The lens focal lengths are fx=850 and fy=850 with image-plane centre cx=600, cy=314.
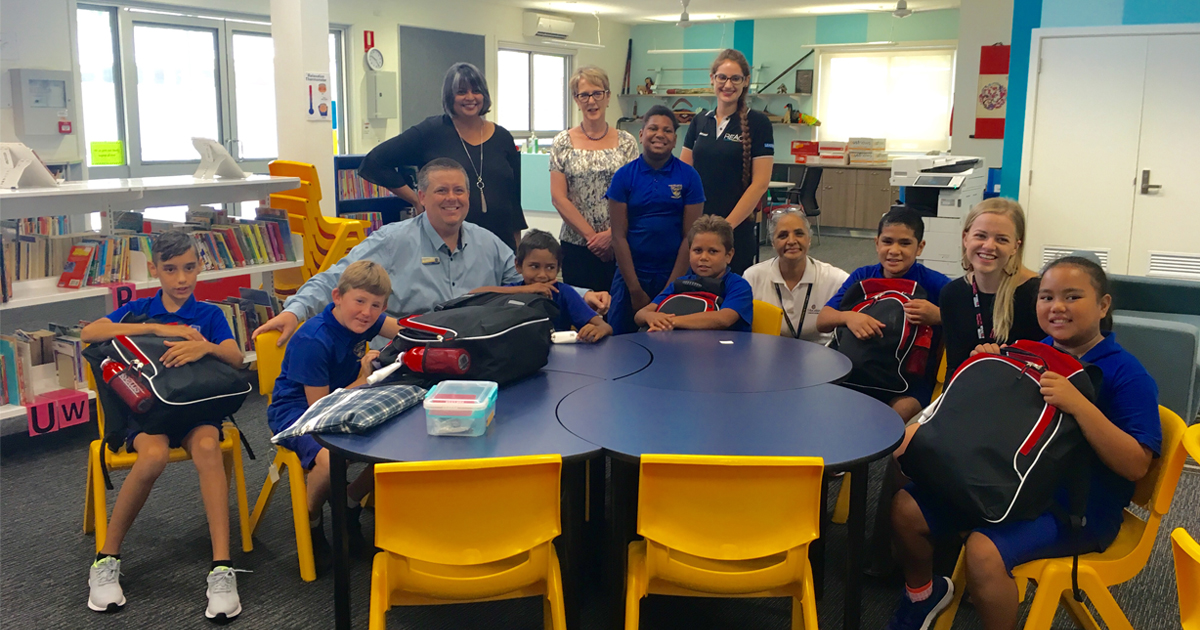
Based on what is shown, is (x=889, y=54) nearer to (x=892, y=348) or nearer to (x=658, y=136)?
(x=658, y=136)

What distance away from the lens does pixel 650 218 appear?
11.5 feet

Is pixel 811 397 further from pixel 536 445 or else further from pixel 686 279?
pixel 686 279

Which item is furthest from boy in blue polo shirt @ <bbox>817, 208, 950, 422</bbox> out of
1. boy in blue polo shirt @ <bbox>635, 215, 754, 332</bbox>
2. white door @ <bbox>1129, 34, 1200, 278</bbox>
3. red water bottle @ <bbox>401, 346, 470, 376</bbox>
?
white door @ <bbox>1129, 34, 1200, 278</bbox>

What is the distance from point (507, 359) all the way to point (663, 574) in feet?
2.60

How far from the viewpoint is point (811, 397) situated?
231 centimetres

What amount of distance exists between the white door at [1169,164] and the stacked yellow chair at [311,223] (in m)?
5.65

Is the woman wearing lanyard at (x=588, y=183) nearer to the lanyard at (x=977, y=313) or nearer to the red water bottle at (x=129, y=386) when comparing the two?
the lanyard at (x=977, y=313)

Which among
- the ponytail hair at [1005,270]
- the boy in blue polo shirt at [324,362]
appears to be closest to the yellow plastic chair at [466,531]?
the boy in blue polo shirt at [324,362]

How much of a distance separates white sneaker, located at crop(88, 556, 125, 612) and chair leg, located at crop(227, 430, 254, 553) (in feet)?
1.31

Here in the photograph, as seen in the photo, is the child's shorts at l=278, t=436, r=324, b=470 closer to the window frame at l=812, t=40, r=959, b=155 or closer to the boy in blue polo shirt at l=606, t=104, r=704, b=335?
the boy in blue polo shirt at l=606, t=104, r=704, b=335

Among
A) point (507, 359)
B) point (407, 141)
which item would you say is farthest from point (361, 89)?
point (507, 359)

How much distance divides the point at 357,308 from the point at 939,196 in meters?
5.07

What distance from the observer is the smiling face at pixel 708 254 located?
3.14 meters

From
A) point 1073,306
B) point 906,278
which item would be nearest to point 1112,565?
point 1073,306
